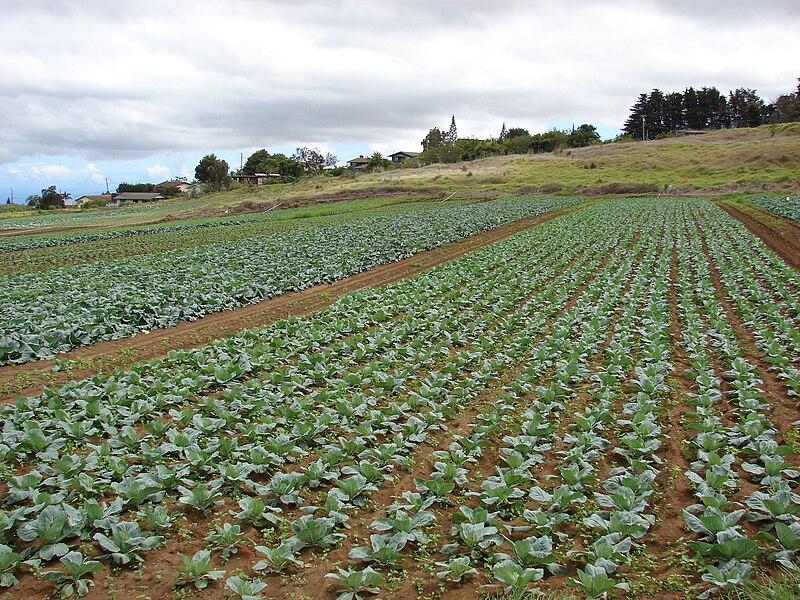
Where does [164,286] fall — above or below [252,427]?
above

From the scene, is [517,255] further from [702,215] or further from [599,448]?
[702,215]

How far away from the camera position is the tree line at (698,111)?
108 meters

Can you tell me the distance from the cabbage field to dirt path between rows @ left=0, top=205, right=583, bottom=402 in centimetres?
105

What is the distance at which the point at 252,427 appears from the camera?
6246mm

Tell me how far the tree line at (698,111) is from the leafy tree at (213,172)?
8190cm

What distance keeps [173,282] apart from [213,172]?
297 feet

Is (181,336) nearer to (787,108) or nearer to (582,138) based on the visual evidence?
(582,138)

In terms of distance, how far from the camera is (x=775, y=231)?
24500mm

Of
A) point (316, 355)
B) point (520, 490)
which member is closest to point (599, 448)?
point (520, 490)

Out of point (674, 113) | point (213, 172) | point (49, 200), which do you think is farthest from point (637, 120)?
point (49, 200)

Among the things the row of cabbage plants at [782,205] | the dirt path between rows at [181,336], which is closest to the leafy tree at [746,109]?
the row of cabbage plants at [782,205]

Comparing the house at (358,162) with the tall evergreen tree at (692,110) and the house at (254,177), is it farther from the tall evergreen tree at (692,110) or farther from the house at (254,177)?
the tall evergreen tree at (692,110)

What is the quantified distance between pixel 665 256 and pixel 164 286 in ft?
52.6

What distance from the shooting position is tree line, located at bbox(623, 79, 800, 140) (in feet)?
353
